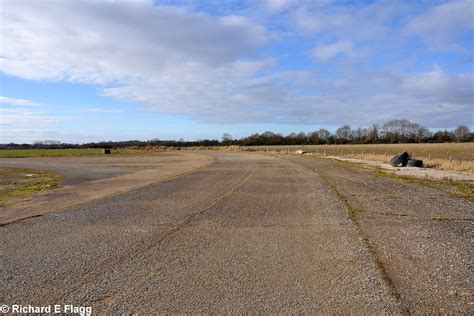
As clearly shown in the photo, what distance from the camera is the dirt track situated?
4297 mm

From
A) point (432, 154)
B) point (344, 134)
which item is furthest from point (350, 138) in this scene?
point (432, 154)

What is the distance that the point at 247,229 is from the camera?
795 centimetres

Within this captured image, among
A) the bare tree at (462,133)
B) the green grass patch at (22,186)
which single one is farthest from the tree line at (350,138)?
the green grass patch at (22,186)

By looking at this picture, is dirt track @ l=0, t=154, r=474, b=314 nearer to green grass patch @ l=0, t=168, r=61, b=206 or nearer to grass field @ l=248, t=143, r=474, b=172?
green grass patch @ l=0, t=168, r=61, b=206

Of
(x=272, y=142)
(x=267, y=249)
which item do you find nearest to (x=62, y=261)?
(x=267, y=249)

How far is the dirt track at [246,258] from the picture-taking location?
4.30 metres

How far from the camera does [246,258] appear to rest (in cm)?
586

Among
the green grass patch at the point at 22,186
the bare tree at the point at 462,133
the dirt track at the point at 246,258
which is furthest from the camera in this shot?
the bare tree at the point at 462,133

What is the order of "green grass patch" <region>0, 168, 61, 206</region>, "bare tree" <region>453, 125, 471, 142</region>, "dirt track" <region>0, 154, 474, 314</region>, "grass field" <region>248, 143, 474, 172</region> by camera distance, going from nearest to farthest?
"dirt track" <region>0, 154, 474, 314</region>
"green grass patch" <region>0, 168, 61, 206</region>
"grass field" <region>248, 143, 474, 172</region>
"bare tree" <region>453, 125, 471, 142</region>

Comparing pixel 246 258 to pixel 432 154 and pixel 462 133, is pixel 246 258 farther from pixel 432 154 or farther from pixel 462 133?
pixel 462 133

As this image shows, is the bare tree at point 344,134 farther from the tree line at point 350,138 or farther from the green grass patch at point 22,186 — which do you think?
the green grass patch at point 22,186

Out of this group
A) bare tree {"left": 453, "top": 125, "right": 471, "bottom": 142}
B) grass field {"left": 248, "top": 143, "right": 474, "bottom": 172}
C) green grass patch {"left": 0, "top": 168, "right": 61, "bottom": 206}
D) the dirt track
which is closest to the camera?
the dirt track

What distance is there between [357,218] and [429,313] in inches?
204

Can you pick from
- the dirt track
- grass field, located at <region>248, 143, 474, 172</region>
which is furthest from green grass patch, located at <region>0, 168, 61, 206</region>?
grass field, located at <region>248, 143, 474, 172</region>
